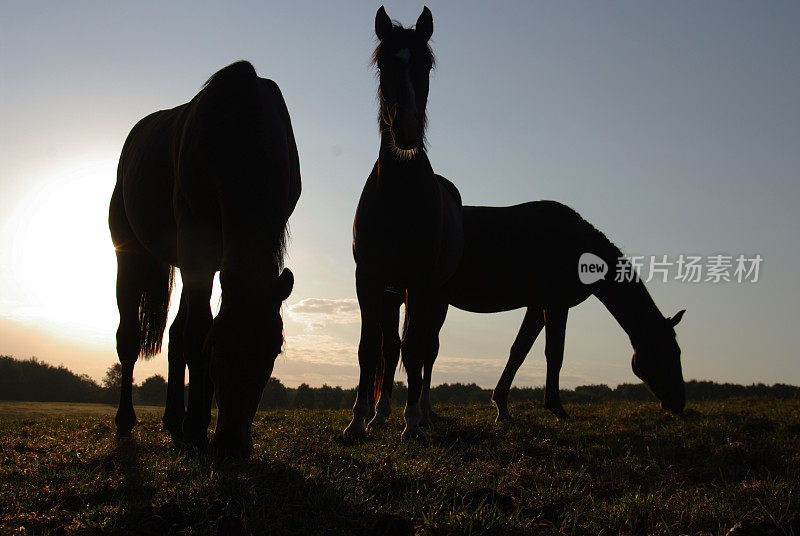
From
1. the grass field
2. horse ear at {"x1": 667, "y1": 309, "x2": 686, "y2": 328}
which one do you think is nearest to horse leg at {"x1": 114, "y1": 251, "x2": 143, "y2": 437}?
the grass field

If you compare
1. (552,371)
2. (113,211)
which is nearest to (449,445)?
(552,371)

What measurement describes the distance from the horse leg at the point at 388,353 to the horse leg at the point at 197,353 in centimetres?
302

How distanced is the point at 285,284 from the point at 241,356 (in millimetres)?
521

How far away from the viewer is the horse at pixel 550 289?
903 centimetres

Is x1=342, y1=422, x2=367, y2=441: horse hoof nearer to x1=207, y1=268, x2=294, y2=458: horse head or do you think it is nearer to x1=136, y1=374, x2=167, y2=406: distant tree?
x1=207, y1=268, x2=294, y2=458: horse head

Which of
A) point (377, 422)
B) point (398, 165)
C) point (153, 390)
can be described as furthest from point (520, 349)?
point (153, 390)

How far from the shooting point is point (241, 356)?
3400 millimetres

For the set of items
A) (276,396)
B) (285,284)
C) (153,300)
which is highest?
(153,300)

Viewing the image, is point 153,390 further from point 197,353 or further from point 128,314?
point 197,353

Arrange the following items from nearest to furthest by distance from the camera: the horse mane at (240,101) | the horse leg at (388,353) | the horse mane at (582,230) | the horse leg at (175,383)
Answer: the horse mane at (240,101)
the horse leg at (175,383)
the horse leg at (388,353)
the horse mane at (582,230)

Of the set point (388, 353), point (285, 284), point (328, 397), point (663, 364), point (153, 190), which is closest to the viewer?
point (285, 284)

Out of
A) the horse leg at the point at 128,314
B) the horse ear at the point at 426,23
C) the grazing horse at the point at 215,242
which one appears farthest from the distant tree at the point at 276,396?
the horse ear at the point at 426,23

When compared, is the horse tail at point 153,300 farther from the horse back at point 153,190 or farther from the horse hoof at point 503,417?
the horse hoof at point 503,417

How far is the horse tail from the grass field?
3.66 ft
